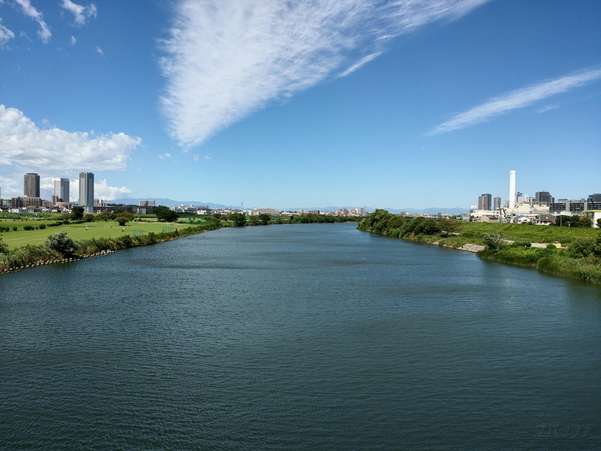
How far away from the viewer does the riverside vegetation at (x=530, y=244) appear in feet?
105

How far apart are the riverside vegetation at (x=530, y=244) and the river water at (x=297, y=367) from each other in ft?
19.0

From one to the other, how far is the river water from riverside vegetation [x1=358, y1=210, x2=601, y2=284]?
578 cm

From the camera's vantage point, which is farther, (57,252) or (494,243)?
(494,243)

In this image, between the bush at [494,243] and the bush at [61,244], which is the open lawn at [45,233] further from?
the bush at [494,243]

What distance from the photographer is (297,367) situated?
13594mm

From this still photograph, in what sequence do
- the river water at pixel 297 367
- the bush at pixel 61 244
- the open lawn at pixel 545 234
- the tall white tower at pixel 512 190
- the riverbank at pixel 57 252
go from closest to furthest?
the river water at pixel 297 367, the riverbank at pixel 57 252, the bush at pixel 61 244, the open lawn at pixel 545 234, the tall white tower at pixel 512 190

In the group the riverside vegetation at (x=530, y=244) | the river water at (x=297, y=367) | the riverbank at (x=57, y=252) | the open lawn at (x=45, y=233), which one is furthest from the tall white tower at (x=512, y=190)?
the river water at (x=297, y=367)

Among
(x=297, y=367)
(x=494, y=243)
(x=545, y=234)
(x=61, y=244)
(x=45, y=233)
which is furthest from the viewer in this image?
(x=545, y=234)

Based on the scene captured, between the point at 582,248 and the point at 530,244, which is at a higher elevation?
the point at 582,248

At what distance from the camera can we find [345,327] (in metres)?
18.2

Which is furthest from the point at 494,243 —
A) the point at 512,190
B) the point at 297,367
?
the point at 512,190

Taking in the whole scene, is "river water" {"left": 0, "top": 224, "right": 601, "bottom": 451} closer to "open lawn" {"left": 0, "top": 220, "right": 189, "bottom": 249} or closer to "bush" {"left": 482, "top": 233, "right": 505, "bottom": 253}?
"bush" {"left": 482, "top": 233, "right": 505, "bottom": 253}

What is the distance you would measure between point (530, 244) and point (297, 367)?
138 feet

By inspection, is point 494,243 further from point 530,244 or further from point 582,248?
point 582,248
